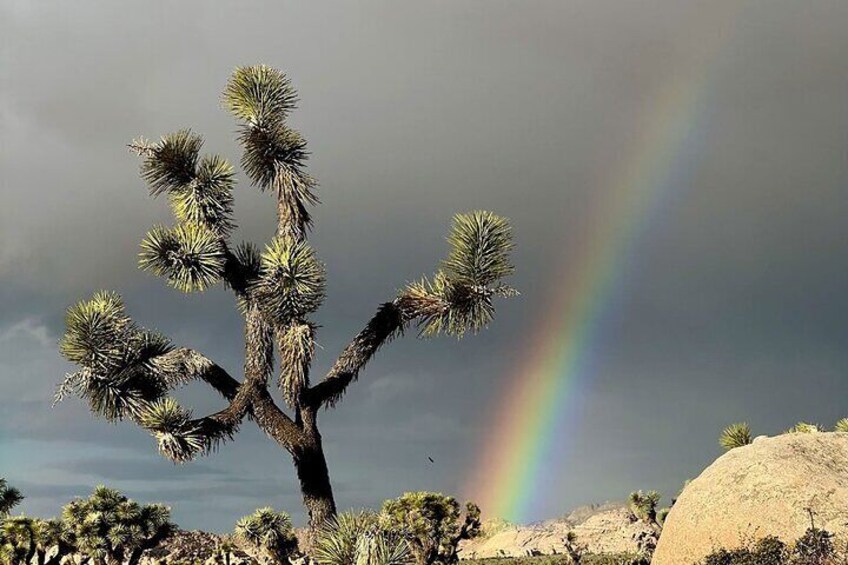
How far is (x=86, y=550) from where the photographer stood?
28.2 meters

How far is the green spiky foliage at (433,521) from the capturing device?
2783 centimetres

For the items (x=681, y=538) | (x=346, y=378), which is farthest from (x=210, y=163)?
(x=681, y=538)

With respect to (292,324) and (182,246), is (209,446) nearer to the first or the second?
(292,324)

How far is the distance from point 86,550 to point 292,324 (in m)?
17.3

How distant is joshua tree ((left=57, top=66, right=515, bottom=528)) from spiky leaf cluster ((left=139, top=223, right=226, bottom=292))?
0.9 inches

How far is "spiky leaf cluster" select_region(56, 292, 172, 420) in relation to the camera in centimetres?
1554

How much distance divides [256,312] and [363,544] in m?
6.76

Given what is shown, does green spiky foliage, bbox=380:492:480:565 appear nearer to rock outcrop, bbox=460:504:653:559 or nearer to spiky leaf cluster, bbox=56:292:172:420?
spiky leaf cluster, bbox=56:292:172:420

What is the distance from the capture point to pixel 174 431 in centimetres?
1473

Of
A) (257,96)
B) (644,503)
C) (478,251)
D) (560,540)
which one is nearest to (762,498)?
(478,251)

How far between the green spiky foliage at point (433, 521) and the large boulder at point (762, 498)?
42.0ft

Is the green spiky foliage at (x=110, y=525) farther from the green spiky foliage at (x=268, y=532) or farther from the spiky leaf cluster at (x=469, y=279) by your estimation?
the spiky leaf cluster at (x=469, y=279)

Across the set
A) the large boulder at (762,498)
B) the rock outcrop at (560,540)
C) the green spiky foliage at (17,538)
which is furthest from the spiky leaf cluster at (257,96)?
the rock outcrop at (560,540)

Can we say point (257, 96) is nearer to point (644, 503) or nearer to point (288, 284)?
point (288, 284)
